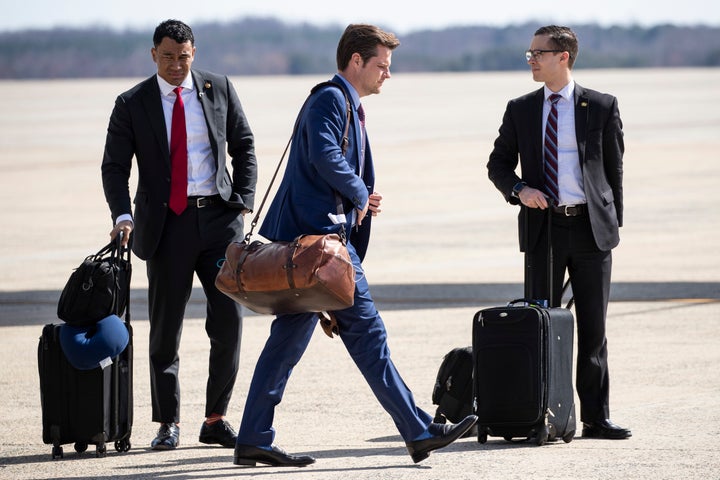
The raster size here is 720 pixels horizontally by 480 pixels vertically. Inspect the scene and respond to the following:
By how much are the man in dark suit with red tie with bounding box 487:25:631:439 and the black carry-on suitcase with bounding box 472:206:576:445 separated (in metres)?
0.27

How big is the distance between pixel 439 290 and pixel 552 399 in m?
6.41

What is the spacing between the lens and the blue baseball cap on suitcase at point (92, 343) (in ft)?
22.8

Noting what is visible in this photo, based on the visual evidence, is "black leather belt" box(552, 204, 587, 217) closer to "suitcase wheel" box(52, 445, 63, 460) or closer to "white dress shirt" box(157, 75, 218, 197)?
"white dress shirt" box(157, 75, 218, 197)

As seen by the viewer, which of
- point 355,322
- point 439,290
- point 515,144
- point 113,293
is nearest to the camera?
point 355,322

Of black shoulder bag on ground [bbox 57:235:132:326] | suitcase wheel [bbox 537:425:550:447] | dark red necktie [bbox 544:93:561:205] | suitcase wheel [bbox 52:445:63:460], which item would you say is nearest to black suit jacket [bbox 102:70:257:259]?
black shoulder bag on ground [bbox 57:235:132:326]

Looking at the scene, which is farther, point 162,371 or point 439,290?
point 439,290

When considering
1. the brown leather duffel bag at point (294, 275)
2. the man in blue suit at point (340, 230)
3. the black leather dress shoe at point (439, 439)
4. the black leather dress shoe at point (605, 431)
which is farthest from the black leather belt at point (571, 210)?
the brown leather duffel bag at point (294, 275)

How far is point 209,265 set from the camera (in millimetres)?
7418

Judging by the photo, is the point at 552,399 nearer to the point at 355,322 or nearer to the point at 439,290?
the point at 355,322

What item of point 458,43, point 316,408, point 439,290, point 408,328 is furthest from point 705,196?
point 458,43

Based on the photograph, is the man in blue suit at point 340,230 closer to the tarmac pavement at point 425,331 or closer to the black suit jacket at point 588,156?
the tarmac pavement at point 425,331

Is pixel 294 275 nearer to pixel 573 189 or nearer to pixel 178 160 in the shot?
pixel 178 160

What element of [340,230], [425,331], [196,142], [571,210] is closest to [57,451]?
[196,142]

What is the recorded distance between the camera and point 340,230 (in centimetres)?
661
